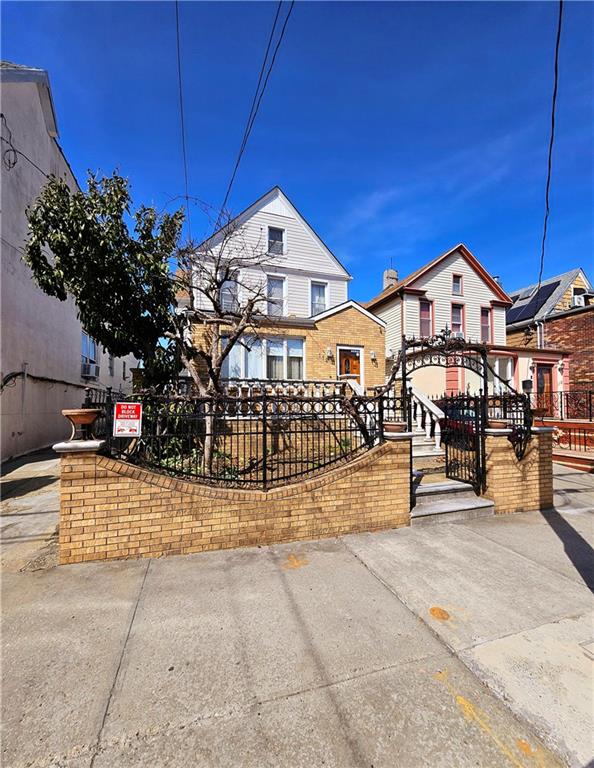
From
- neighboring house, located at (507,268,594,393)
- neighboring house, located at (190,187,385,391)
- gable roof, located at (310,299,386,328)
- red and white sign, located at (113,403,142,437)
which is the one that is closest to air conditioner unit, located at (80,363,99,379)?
neighboring house, located at (190,187,385,391)

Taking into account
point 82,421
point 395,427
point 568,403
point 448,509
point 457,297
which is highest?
point 457,297

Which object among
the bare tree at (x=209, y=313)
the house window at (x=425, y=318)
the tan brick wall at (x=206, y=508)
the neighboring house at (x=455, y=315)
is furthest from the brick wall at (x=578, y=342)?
the tan brick wall at (x=206, y=508)

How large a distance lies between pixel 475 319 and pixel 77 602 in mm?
18791

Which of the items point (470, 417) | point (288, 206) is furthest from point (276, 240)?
point (470, 417)

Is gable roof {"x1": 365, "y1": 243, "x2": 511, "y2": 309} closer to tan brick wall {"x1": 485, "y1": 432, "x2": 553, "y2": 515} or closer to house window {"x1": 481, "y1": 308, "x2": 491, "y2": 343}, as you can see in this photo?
house window {"x1": 481, "y1": 308, "x2": 491, "y2": 343}

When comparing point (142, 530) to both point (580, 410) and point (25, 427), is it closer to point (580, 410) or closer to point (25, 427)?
point (25, 427)

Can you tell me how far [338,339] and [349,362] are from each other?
1001 millimetres

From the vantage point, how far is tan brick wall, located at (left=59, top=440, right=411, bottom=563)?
372 cm

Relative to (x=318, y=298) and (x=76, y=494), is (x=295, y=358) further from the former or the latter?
(x=76, y=494)

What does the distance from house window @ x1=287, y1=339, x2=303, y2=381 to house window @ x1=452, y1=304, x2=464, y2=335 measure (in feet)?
29.6

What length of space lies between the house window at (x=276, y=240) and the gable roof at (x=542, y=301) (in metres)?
13.8

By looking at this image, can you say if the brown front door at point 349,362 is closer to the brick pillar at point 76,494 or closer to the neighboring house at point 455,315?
the neighboring house at point 455,315

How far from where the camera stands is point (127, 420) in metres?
4.00

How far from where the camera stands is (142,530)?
12.7 feet
